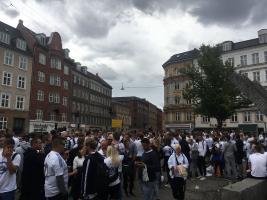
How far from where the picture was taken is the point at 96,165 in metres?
5.80

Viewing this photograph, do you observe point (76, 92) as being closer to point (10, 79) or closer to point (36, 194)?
point (10, 79)

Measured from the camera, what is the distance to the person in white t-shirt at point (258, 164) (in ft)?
27.8

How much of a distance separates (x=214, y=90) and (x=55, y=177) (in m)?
27.9

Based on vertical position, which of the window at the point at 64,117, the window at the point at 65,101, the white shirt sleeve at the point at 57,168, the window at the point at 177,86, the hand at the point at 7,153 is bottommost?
the white shirt sleeve at the point at 57,168

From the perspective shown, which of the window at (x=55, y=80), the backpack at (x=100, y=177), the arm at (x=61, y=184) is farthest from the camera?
the window at (x=55, y=80)

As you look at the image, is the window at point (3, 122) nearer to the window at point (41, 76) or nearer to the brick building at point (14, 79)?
the brick building at point (14, 79)

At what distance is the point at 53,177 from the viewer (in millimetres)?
5652

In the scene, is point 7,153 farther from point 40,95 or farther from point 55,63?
point 55,63

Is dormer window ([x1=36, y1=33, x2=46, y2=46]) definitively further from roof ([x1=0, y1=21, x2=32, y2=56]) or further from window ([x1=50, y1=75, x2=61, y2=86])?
window ([x1=50, y1=75, x2=61, y2=86])

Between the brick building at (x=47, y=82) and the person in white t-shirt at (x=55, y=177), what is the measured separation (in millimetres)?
45678

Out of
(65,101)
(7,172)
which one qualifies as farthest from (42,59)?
(7,172)

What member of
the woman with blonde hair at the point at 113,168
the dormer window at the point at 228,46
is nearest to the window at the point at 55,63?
the dormer window at the point at 228,46

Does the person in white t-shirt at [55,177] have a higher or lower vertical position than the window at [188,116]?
lower

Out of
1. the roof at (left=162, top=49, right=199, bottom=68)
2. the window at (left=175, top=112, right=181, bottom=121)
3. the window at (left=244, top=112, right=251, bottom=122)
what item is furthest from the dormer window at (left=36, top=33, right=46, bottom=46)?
the window at (left=244, top=112, right=251, bottom=122)
